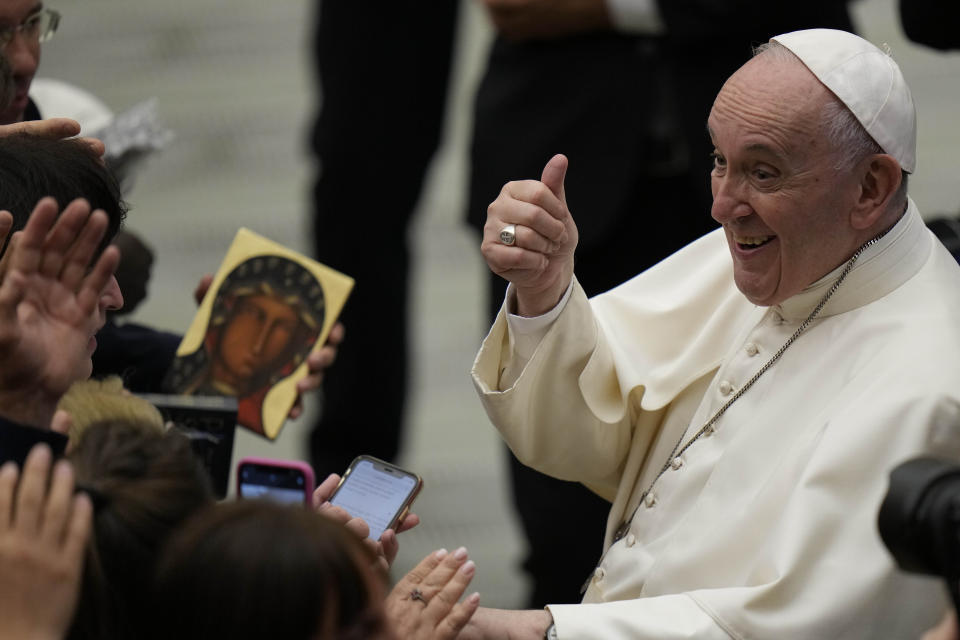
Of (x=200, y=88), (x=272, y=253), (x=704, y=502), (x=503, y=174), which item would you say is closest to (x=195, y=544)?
A: (x=704, y=502)

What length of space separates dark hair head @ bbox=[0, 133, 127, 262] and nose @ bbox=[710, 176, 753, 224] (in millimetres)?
982

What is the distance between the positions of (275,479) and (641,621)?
669 mm

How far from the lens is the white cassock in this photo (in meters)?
2.49

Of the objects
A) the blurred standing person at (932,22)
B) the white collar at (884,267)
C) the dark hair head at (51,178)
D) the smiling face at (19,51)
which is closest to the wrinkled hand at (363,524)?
the dark hair head at (51,178)

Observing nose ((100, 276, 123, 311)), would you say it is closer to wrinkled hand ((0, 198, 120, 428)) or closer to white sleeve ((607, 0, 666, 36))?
wrinkled hand ((0, 198, 120, 428))

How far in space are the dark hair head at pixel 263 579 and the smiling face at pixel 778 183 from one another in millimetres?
1093

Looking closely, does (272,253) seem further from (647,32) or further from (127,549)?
(127,549)

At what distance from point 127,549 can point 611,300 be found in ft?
4.61

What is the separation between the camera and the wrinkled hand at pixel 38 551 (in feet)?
6.01

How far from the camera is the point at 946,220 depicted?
123 inches

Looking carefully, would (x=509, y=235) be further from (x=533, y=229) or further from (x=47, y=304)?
(x=47, y=304)

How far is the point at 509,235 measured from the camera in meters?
2.72

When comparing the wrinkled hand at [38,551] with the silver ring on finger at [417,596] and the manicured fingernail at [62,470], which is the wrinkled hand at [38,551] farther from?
the silver ring on finger at [417,596]

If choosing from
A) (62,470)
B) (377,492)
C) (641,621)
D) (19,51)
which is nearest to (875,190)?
(641,621)
